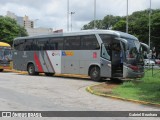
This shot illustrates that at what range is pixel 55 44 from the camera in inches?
1045

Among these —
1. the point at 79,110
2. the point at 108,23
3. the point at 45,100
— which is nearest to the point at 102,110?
the point at 79,110

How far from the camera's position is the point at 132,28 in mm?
70938

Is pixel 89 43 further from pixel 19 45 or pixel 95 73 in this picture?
pixel 19 45

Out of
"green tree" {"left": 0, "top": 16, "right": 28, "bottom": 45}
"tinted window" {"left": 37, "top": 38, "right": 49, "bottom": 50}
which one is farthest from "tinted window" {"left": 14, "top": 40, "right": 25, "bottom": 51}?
"green tree" {"left": 0, "top": 16, "right": 28, "bottom": 45}

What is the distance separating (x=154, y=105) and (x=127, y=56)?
929 cm

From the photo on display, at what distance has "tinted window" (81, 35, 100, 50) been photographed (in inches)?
904

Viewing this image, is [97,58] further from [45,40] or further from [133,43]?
[45,40]

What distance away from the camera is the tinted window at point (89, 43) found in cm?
2297

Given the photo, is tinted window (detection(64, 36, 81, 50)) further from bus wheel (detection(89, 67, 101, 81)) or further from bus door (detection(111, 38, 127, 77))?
bus door (detection(111, 38, 127, 77))

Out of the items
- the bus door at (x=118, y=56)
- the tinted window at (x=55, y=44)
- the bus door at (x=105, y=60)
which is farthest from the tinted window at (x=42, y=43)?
the bus door at (x=118, y=56)

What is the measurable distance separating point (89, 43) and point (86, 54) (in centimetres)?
82

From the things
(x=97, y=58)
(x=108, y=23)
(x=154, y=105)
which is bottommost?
(x=154, y=105)

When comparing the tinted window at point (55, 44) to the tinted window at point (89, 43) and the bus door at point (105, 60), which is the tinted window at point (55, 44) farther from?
the bus door at point (105, 60)

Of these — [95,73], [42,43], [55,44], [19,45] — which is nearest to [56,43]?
[55,44]
